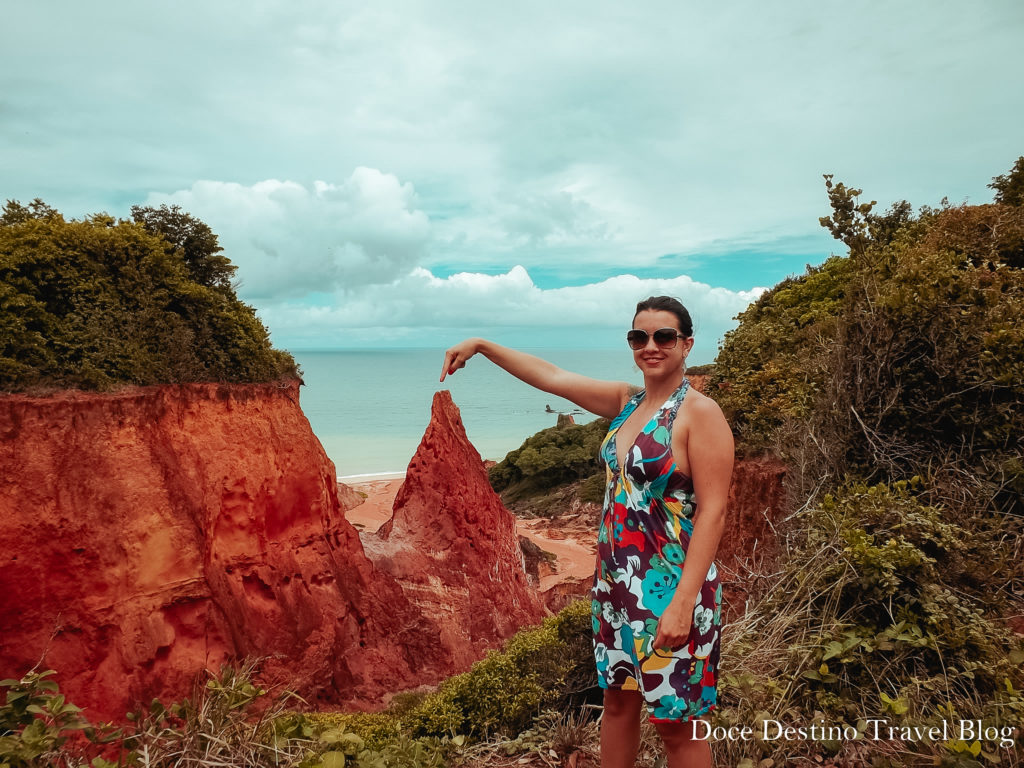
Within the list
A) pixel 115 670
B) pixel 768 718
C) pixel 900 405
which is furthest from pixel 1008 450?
pixel 115 670

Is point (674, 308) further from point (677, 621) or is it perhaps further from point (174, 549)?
point (174, 549)

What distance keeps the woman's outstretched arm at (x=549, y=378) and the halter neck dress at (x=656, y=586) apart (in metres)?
0.43

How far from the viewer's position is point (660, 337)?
7.90ft

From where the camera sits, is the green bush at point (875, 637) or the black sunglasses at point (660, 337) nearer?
the black sunglasses at point (660, 337)

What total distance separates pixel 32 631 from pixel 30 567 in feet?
2.55

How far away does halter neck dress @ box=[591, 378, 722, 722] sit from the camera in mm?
2203

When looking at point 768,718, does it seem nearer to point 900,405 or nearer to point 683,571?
point 683,571

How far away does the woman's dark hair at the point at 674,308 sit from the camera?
2.45 metres

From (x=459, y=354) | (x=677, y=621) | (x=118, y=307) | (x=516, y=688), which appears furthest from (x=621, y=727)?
(x=118, y=307)

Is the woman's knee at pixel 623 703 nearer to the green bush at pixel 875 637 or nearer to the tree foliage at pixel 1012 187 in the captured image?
the green bush at pixel 875 637

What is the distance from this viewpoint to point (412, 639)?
12.2m

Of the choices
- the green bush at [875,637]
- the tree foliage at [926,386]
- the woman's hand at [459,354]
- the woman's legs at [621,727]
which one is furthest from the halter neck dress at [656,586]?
the tree foliage at [926,386]

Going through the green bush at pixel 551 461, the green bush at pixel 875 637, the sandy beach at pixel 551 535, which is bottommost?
the sandy beach at pixel 551 535

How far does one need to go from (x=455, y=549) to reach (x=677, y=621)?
12.9 metres
